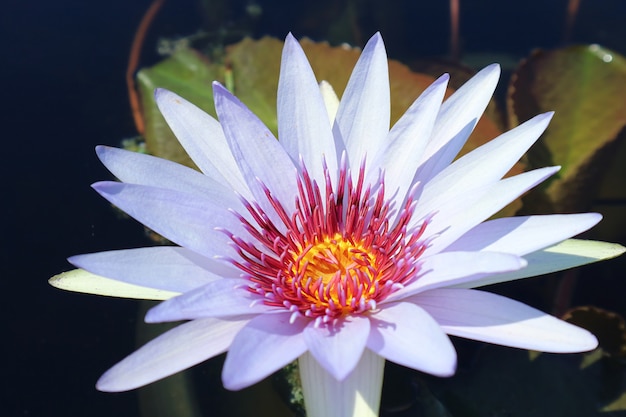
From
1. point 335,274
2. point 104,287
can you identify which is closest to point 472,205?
point 335,274

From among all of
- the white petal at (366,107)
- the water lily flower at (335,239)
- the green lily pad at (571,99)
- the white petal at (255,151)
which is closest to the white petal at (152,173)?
the water lily flower at (335,239)

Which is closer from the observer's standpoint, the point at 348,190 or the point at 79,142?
the point at 348,190

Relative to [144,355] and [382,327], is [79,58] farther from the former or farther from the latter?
→ [382,327]

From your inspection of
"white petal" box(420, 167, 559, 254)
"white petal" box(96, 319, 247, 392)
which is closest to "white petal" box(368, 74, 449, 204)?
"white petal" box(420, 167, 559, 254)

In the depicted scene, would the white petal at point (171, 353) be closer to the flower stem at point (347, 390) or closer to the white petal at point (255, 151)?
the flower stem at point (347, 390)

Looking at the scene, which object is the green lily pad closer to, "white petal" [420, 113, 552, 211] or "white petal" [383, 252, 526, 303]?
"white petal" [420, 113, 552, 211]

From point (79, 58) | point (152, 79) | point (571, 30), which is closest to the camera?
point (152, 79)

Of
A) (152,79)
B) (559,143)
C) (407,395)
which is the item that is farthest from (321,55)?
(407,395)

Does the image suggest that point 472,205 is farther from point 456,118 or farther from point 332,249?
point 332,249
